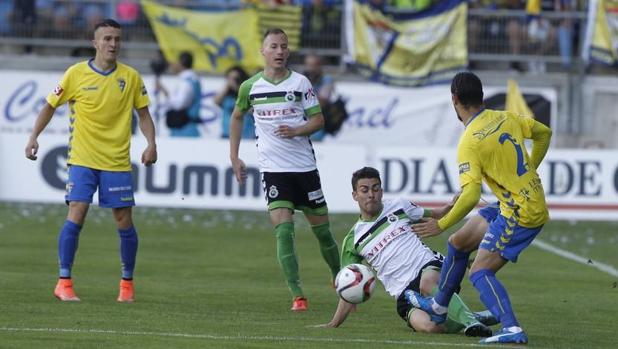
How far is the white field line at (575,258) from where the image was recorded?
15.6 metres

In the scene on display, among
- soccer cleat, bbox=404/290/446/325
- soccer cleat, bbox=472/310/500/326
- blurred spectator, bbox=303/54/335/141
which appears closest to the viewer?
soccer cleat, bbox=404/290/446/325

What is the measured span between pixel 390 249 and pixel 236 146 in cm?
201

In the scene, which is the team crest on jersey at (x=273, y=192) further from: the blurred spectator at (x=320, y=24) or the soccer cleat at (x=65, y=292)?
the blurred spectator at (x=320, y=24)

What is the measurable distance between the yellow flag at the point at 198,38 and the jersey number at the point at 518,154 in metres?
16.3

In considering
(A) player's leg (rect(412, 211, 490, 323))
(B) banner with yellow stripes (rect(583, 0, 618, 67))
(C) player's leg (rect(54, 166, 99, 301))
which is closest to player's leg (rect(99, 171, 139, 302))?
(C) player's leg (rect(54, 166, 99, 301))

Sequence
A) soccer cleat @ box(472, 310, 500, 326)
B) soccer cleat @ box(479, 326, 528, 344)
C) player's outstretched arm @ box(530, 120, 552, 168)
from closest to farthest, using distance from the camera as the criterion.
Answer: soccer cleat @ box(479, 326, 528, 344) → player's outstretched arm @ box(530, 120, 552, 168) → soccer cleat @ box(472, 310, 500, 326)

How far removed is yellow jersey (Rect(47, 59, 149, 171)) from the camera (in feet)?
38.7

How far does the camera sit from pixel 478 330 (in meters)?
9.83

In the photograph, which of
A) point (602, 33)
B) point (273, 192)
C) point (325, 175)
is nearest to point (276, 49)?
point (273, 192)

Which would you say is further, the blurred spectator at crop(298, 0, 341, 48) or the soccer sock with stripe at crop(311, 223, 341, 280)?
the blurred spectator at crop(298, 0, 341, 48)

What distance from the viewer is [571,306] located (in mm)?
12281

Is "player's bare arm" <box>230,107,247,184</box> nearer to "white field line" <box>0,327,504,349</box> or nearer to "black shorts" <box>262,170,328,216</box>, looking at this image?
"black shorts" <box>262,170,328,216</box>

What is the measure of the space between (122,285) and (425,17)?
14.4m

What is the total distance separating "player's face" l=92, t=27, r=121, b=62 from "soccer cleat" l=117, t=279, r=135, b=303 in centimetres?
177
